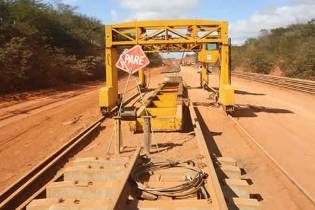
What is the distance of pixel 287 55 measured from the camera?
5353cm

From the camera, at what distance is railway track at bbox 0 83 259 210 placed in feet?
20.3

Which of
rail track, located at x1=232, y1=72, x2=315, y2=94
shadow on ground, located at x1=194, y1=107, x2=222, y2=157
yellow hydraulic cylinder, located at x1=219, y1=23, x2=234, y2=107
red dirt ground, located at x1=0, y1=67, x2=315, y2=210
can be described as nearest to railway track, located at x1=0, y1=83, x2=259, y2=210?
red dirt ground, located at x1=0, y1=67, x2=315, y2=210

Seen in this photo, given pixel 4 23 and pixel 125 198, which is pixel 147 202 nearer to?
pixel 125 198

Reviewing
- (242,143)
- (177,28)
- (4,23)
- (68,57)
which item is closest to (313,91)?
(177,28)

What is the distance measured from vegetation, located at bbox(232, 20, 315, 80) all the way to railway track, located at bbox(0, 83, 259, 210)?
1280 inches

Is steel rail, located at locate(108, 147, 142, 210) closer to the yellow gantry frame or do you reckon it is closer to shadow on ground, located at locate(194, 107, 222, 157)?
shadow on ground, located at locate(194, 107, 222, 157)

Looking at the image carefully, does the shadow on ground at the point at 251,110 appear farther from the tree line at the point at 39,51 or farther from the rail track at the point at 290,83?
the tree line at the point at 39,51

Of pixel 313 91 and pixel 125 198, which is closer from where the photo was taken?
pixel 125 198

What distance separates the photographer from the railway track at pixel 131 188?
619cm

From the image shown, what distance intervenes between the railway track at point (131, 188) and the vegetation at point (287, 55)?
107 ft

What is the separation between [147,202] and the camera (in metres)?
6.37

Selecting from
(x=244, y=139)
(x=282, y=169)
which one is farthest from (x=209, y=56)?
(x=282, y=169)

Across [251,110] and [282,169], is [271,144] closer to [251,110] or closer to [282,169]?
[282,169]

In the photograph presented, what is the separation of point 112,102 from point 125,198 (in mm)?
11236
